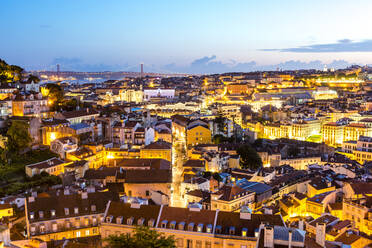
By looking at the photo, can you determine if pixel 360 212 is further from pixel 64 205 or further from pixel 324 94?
pixel 324 94

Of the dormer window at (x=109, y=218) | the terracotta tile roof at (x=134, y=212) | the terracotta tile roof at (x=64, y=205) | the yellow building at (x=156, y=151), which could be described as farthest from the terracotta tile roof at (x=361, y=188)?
the dormer window at (x=109, y=218)

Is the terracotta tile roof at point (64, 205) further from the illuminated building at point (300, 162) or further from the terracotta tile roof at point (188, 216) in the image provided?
the illuminated building at point (300, 162)

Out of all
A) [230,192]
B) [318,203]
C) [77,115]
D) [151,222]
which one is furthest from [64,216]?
[77,115]

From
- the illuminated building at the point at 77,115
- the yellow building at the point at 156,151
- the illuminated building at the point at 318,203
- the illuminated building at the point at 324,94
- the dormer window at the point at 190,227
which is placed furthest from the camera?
the illuminated building at the point at 324,94

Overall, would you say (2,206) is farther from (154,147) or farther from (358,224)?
(358,224)

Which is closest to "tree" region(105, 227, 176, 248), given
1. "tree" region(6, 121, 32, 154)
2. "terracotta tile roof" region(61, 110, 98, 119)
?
"tree" region(6, 121, 32, 154)

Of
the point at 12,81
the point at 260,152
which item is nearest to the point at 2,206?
the point at 12,81
